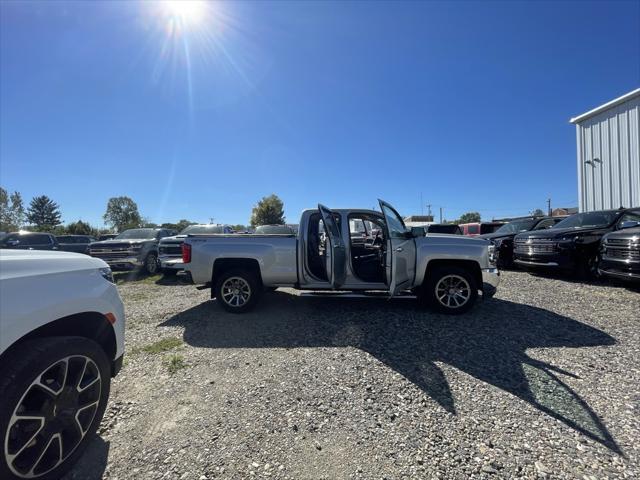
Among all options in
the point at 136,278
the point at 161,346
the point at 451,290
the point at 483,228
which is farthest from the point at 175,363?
the point at 483,228

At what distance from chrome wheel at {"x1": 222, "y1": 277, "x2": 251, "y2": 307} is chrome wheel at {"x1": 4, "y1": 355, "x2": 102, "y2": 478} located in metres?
3.28

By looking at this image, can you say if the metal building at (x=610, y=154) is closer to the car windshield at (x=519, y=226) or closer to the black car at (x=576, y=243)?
the car windshield at (x=519, y=226)

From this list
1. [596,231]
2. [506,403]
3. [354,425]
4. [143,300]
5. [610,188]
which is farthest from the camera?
[610,188]

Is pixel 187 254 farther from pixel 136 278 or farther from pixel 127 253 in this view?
pixel 127 253

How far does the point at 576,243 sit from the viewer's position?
7.95m

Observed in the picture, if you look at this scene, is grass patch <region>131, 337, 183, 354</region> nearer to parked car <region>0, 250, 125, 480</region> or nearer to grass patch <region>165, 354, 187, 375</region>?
grass patch <region>165, 354, 187, 375</region>

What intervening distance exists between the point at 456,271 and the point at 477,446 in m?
3.33

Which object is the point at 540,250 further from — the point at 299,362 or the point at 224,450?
the point at 224,450

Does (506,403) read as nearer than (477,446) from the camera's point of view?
No

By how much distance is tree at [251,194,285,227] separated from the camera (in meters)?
47.0

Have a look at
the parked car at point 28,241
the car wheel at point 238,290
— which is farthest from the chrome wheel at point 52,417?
the parked car at point 28,241

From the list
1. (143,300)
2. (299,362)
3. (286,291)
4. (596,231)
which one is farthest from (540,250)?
(143,300)

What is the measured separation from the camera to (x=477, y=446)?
2244 mm

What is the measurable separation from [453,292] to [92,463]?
16.0 ft
